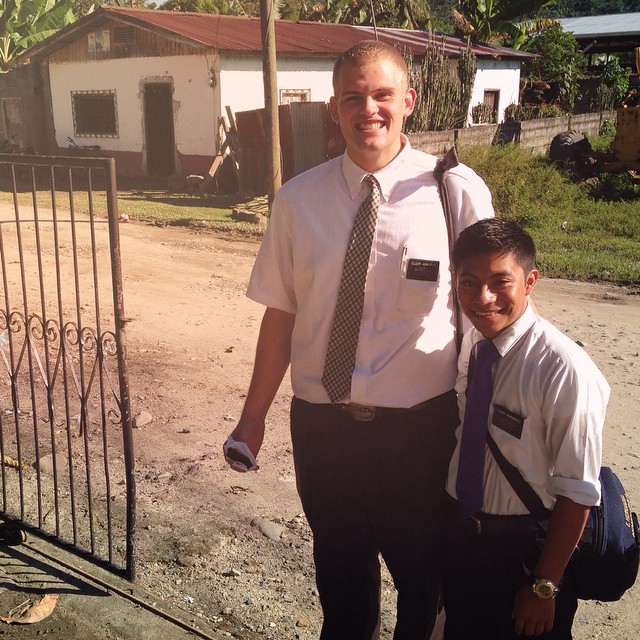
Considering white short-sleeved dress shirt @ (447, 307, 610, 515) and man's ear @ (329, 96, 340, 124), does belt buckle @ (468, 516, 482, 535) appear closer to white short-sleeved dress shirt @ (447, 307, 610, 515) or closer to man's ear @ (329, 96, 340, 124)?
white short-sleeved dress shirt @ (447, 307, 610, 515)

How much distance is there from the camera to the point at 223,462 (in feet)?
14.3

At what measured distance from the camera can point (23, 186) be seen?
1727 cm

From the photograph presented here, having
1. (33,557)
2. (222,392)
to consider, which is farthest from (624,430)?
(33,557)

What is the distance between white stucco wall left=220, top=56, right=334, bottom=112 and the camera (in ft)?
53.8

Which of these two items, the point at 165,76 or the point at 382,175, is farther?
the point at 165,76

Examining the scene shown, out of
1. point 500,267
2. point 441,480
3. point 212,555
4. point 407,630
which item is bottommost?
point 212,555

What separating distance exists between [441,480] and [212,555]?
1.62 meters

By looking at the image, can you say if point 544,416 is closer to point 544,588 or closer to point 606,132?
point 544,588

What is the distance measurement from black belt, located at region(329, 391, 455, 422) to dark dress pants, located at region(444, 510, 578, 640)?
0.34 metres

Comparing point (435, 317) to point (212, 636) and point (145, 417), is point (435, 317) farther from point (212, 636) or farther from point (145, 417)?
point (145, 417)

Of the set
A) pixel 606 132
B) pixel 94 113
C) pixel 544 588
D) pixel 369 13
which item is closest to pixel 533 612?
pixel 544 588

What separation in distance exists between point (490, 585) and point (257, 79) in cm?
1628

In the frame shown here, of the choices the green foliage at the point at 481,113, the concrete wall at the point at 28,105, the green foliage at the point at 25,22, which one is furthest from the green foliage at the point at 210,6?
the green foliage at the point at 481,113

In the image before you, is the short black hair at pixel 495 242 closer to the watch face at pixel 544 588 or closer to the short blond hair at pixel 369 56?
the short blond hair at pixel 369 56
